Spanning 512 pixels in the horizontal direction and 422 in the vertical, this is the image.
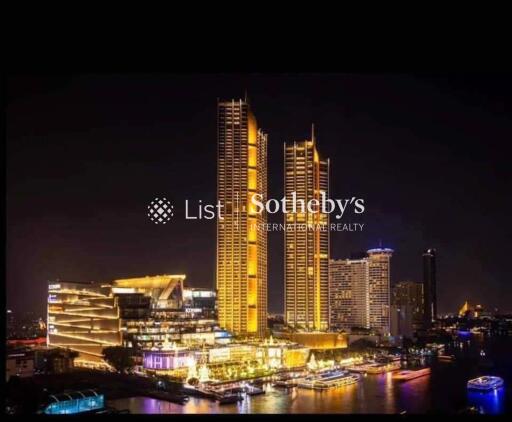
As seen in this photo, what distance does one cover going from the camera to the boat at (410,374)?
21.0 feet

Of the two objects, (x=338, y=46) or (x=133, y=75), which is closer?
(x=338, y=46)

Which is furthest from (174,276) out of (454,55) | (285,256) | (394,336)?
(454,55)

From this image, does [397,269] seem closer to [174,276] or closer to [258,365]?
[258,365]

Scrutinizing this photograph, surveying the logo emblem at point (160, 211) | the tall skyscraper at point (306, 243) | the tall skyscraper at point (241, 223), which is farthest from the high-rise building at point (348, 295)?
the logo emblem at point (160, 211)

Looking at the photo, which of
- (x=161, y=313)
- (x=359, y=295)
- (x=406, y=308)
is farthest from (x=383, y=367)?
(x=161, y=313)

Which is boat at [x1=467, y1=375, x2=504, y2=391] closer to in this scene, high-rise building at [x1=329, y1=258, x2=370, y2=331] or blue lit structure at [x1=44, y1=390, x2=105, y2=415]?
high-rise building at [x1=329, y1=258, x2=370, y2=331]

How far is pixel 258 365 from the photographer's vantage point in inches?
261

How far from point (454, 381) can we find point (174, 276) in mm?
2646

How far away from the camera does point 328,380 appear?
6.22 m

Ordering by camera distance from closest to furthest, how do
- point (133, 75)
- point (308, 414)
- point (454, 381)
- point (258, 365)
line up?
point (308, 414) → point (133, 75) → point (454, 381) → point (258, 365)

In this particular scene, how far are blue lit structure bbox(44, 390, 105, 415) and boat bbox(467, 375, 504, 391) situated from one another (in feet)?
9.93

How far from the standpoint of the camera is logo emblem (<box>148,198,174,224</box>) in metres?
5.61

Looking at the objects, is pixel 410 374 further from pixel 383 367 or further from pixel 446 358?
pixel 446 358

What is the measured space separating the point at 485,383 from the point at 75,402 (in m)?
3.35
